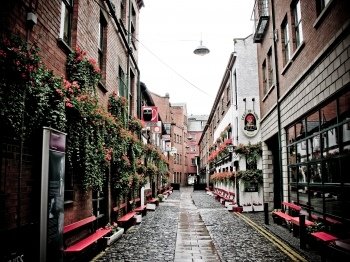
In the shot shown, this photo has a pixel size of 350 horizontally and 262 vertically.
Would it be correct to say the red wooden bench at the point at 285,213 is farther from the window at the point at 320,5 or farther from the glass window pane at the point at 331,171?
the window at the point at 320,5

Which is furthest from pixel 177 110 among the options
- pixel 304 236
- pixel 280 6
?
pixel 304 236

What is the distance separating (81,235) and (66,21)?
505cm

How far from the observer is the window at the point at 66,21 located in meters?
7.12

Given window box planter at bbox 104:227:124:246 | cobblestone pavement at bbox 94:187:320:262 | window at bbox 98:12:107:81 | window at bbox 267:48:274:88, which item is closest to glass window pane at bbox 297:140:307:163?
cobblestone pavement at bbox 94:187:320:262

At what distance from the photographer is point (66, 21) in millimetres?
7434

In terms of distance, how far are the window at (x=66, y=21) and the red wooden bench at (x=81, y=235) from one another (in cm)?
409

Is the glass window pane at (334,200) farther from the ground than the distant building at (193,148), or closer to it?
closer to it

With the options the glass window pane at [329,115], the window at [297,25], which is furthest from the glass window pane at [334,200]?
the window at [297,25]

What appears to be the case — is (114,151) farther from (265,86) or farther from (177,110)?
(177,110)

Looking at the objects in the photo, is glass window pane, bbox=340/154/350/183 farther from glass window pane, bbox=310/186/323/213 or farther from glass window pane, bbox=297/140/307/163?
glass window pane, bbox=297/140/307/163

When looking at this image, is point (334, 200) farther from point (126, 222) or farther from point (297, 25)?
point (126, 222)

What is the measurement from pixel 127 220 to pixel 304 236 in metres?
5.87

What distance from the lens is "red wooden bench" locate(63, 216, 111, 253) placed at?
6.51 meters

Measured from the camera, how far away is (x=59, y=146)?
530cm
